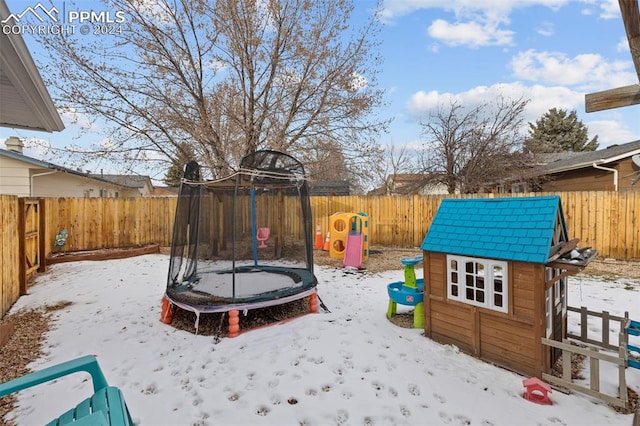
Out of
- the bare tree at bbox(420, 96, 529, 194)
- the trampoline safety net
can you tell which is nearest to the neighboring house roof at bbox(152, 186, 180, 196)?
the trampoline safety net

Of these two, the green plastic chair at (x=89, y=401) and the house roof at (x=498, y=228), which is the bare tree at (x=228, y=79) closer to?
the house roof at (x=498, y=228)

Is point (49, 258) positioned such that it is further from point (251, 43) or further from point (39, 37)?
point (251, 43)

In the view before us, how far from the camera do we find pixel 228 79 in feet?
30.7

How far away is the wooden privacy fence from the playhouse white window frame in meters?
2.74

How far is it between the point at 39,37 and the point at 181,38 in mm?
3138

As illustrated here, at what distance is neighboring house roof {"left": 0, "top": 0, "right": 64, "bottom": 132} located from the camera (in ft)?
7.37

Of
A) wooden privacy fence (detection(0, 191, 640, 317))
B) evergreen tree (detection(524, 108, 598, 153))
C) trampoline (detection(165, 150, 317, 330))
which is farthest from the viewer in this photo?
evergreen tree (detection(524, 108, 598, 153))

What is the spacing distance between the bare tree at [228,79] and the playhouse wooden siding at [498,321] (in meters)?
6.44

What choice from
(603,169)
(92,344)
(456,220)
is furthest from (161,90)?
(603,169)

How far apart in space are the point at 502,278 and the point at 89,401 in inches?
142

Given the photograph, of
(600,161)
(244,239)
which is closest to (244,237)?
(244,239)

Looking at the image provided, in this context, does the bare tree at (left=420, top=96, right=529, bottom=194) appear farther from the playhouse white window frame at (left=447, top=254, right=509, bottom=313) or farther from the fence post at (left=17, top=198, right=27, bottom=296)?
the fence post at (left=17, top=198, right=27, bottom=296)

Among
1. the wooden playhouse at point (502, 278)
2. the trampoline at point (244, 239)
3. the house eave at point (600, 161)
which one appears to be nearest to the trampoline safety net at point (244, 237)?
the trampoline at point (244, 239)

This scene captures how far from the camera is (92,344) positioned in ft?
12.2
